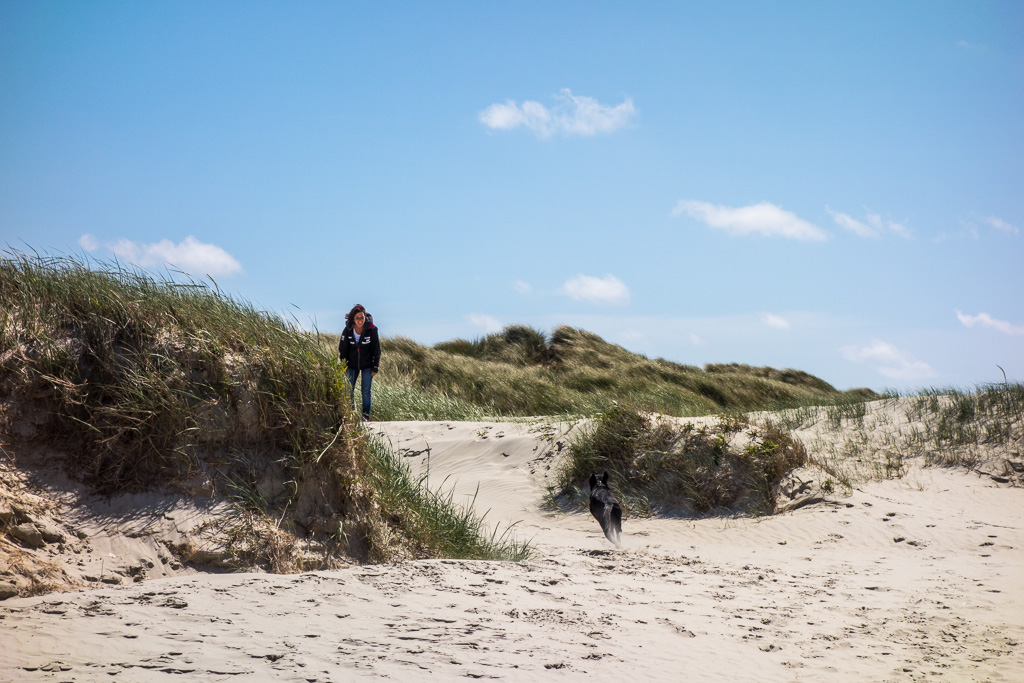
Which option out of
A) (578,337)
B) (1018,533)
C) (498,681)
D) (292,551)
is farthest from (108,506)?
(578,337)

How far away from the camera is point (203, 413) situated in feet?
17.2

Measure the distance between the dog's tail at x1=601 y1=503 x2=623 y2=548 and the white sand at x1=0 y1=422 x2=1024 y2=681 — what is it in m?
0.13

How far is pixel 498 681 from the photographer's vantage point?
11.2 feet

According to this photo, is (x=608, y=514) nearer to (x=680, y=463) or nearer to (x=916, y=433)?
→ (x=680, y=463)

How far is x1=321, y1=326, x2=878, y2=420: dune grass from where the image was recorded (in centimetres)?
1516

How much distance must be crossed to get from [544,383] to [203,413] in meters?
13.4

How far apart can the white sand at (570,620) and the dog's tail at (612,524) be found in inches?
5.1

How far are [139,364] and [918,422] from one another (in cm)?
1105

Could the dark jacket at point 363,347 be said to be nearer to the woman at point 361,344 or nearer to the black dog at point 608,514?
the woman at point 361,344

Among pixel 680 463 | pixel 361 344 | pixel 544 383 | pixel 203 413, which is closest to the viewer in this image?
pixel 203 413

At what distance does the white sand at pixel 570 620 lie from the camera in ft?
11.5

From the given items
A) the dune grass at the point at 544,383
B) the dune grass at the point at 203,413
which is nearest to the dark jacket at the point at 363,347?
the dune grass at the point at 544,383

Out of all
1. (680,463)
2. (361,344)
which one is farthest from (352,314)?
(680,463)

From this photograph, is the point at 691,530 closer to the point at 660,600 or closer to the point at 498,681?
the point at 660,600
